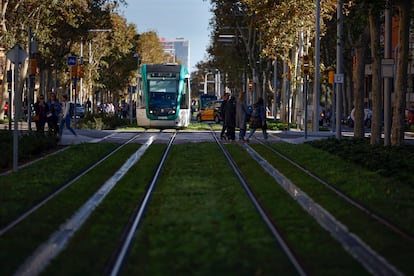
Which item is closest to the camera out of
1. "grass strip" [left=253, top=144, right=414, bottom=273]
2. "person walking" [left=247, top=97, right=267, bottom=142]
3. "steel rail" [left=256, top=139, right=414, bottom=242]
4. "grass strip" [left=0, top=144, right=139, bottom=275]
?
"grass strip" [left=0, top=144, right=139, bottom=275]

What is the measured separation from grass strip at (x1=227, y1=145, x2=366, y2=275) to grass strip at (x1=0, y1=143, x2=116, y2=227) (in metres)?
3.59

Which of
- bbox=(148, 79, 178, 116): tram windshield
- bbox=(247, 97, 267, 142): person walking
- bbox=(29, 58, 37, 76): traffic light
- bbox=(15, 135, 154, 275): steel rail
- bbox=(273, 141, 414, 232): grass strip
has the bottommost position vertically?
bbox=(15, 135, 154, 275): steel rail

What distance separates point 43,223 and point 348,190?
6.41m

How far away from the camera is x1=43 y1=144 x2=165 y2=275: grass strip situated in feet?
Answer: 30.0

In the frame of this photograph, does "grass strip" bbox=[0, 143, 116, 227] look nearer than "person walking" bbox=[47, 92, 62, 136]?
Yes

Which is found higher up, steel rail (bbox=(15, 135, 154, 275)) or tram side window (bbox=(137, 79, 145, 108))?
tram side window (bbox=(137, 79, 145, 108))

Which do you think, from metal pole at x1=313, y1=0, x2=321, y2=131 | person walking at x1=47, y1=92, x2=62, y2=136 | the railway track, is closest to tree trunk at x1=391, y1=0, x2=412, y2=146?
the railway track

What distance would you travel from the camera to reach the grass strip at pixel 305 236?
918 cm

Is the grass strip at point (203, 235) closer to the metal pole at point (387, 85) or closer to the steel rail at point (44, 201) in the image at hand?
the steel rail at point (44, 201)

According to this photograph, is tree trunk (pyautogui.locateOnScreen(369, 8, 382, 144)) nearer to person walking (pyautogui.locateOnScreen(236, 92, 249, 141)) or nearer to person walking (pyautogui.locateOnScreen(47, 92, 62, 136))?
person walking (pyautogui.locateOnScreen(236, 92, 249, 141))

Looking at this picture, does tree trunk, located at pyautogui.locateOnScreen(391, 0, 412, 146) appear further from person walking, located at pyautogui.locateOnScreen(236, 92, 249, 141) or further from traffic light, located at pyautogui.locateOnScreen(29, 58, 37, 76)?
traffic light, located at pyautogui.locateOnScreen(29, 58, 37, 76)

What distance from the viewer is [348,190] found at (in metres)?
16.7

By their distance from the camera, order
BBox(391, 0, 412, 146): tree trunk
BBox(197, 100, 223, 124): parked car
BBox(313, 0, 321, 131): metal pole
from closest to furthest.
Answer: BBox(391, 0, 412, 146): tree trunk → BBox(313, 0, 321, 131): metal pole → BBox(197, 100, 223, 124): parked car

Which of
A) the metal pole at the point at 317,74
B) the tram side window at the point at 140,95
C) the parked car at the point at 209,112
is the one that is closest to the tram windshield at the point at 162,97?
the tram side window at the point at 140,95
